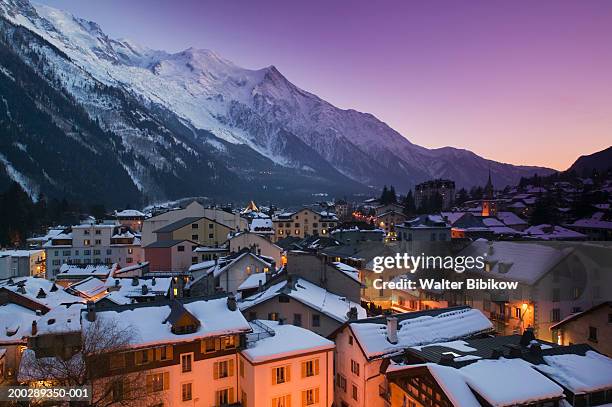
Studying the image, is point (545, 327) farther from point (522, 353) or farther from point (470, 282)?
point (522, 353)

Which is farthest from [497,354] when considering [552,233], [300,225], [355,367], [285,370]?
[300,225]

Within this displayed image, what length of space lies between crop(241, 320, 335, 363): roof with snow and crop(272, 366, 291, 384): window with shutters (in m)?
0.75

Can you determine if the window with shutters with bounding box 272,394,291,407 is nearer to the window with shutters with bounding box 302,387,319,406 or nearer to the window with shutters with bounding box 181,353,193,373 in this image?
the window with shutters with bounding box 302,387,319,406

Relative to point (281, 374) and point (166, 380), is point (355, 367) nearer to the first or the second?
point (281, 374)

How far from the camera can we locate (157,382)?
2442cm

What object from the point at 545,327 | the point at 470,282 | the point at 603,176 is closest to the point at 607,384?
the point at 545,327

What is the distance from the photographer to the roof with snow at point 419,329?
27.4 m

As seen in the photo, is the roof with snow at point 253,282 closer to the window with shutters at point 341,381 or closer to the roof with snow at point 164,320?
the roof with snow at point 164,320

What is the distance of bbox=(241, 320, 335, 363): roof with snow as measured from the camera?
82.7ft

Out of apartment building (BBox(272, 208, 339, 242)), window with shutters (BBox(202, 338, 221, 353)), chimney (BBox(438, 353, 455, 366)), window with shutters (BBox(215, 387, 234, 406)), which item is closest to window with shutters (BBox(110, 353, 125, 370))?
window with shutters (BBox(202, 338, 221, 353))

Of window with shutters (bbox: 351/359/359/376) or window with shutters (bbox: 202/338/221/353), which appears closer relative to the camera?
window with shutters (bbox: 202/338/221/353)

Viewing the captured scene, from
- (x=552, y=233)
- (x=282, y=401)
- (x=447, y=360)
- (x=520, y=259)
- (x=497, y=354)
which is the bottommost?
(x=282, y=401)

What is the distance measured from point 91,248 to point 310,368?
240ft

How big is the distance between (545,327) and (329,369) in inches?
835
